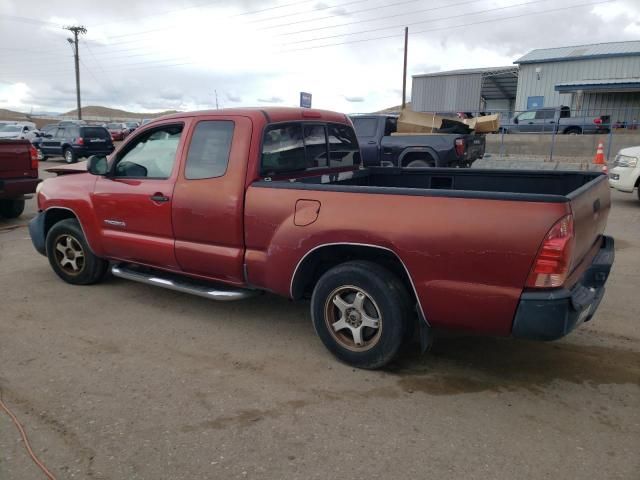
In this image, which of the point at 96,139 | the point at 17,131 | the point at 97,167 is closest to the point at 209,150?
the point at 97,167

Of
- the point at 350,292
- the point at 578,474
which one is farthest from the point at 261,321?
the point at 578,474

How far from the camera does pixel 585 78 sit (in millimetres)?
31781

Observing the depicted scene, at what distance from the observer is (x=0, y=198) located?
8.95m

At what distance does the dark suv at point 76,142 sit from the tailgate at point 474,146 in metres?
15.9

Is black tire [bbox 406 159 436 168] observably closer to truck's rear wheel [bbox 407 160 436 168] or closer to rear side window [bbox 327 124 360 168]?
truck's rear wheel [bbox 407 160 436 168]

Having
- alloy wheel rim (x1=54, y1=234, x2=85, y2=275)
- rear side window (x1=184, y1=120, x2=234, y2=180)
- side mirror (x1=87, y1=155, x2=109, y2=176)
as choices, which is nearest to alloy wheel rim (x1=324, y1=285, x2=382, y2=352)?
rear side window (x1=184, y1=120, x2=234, y2=180)

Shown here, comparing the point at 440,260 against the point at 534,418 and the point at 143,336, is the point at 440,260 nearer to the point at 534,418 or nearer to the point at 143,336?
the point at 534,418

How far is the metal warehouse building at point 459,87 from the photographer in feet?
124

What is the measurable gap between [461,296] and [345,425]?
3.37ft

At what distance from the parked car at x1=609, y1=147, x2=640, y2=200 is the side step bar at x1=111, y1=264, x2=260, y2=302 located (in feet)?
29.1

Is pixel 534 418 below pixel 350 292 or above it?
below

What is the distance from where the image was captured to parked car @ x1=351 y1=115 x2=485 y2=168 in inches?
457

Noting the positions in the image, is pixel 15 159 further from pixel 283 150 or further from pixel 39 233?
pixel 283 150

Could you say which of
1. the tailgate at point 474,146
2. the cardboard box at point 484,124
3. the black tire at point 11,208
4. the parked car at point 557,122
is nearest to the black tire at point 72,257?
the black tire at point 11,208
